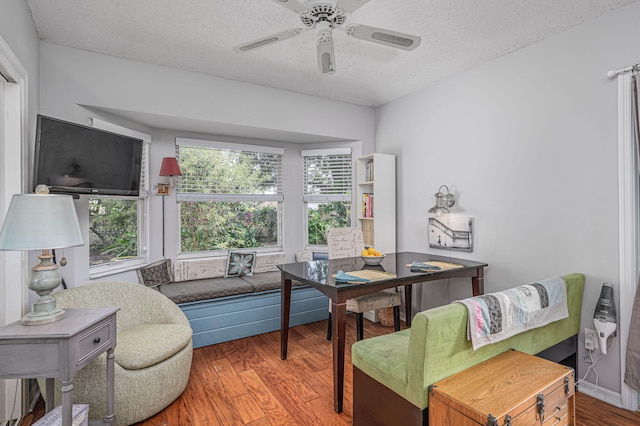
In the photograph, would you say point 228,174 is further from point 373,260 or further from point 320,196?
point 373,260

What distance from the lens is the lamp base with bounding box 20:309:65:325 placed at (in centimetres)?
152

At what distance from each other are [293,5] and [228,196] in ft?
8.57

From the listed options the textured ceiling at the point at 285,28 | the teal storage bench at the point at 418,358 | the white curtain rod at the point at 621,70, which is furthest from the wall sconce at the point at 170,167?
the white curtain rod at the point at 621,70

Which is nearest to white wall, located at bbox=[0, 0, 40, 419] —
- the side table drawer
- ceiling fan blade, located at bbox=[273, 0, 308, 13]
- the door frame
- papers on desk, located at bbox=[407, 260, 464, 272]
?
the door frame

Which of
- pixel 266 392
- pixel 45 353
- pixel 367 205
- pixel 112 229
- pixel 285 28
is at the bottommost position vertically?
pixel 266 392

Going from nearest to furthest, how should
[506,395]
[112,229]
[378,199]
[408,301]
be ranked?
[506,395]
[112,229]
[408,301]
[378,199]

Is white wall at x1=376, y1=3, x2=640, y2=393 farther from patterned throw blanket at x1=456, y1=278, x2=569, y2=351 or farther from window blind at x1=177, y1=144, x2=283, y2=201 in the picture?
window blind at x1=177, y1=144, x2=283, y2=201

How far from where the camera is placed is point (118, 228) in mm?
3193

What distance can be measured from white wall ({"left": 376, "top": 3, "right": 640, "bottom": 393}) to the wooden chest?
3.23 feet

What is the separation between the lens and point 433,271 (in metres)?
2.53

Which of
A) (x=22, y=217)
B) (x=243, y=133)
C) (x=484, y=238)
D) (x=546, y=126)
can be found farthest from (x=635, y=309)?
(x=243, y=133)

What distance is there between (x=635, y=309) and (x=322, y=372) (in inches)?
84.1

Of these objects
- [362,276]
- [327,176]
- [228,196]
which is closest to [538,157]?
[362,276]

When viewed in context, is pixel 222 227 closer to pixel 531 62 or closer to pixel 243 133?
pixel 243 133
